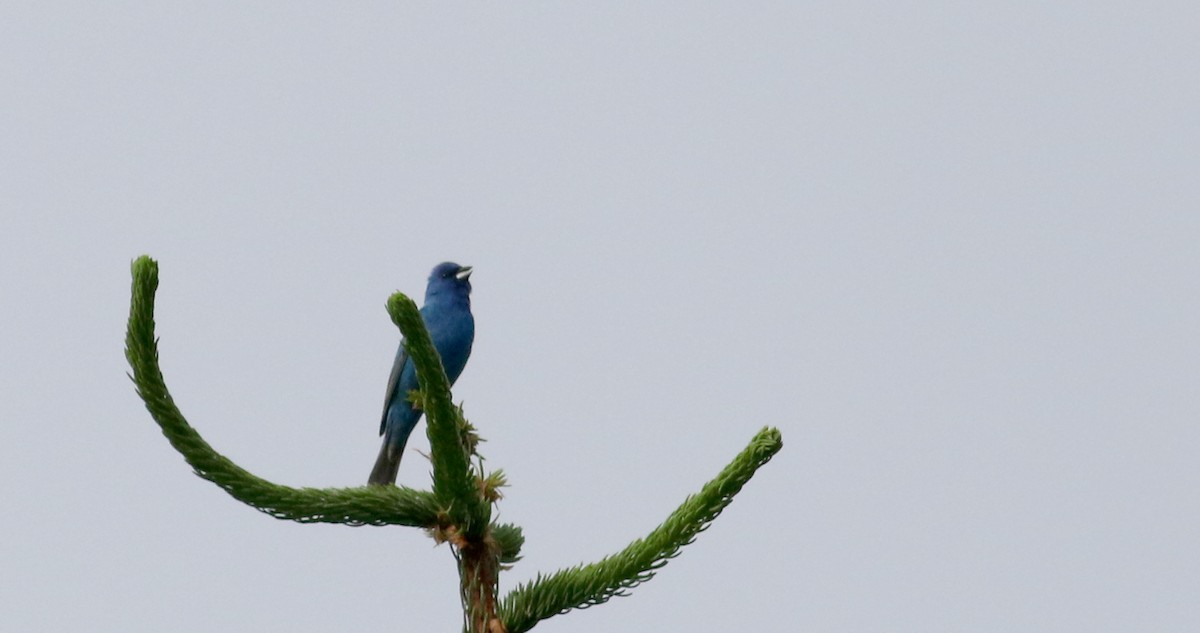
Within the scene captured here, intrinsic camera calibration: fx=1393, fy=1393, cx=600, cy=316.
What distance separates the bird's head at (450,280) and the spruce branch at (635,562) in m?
5.71

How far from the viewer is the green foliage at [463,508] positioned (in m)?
3.74

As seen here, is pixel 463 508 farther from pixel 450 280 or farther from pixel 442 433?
pixel 450 280

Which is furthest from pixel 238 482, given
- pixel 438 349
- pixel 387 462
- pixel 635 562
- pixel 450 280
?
pixel 450 280

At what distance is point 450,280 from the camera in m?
9.62

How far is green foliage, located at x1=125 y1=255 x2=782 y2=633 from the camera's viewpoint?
12.3 ft

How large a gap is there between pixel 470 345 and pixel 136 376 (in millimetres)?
5804

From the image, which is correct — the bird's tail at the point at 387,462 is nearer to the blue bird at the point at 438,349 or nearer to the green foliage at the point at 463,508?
the blue bird at the point at 438,349

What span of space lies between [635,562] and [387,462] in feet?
16.7

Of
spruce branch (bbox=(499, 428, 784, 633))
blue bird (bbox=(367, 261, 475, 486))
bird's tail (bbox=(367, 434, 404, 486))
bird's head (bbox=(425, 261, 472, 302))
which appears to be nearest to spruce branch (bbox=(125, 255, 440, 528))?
spruce branch (bbox=(499, 428, 784, 633))

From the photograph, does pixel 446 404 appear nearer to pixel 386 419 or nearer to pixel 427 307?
pixel 386 419

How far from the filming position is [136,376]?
362 centimetres

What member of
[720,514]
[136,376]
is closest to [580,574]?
[720,514]

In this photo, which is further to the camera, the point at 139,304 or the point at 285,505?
the point at 285,505

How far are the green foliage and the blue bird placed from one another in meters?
4.47
